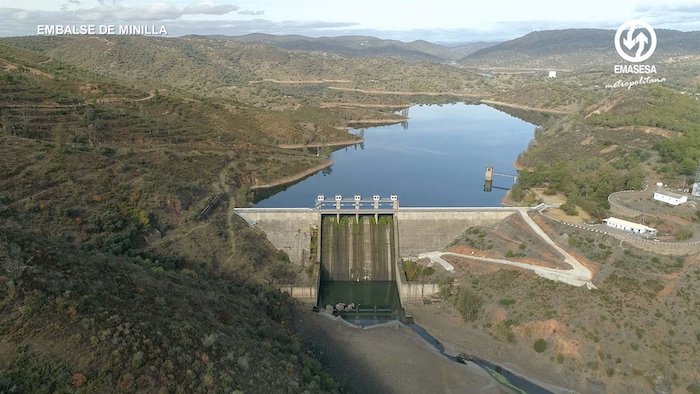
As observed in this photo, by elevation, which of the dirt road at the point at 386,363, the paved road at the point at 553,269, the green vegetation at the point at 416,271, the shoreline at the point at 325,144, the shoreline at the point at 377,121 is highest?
the shoreline at the point at 377,121

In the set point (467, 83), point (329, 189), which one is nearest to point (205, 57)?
point (467, 83)

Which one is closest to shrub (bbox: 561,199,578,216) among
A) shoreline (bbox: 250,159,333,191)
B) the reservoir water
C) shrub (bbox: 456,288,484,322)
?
the reservoir water

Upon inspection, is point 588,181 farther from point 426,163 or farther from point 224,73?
point 224,73

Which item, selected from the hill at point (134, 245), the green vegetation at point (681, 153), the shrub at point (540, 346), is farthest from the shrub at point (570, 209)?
the hill at point (134, 245)

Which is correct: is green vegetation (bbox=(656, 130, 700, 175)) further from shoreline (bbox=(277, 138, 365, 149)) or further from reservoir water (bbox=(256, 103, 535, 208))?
shoreline (bbox=(277, 138, 365, 149))

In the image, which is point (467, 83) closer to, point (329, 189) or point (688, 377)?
point (329, 189)

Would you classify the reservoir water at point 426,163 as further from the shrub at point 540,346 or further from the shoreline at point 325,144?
the shrub at point 540,346
